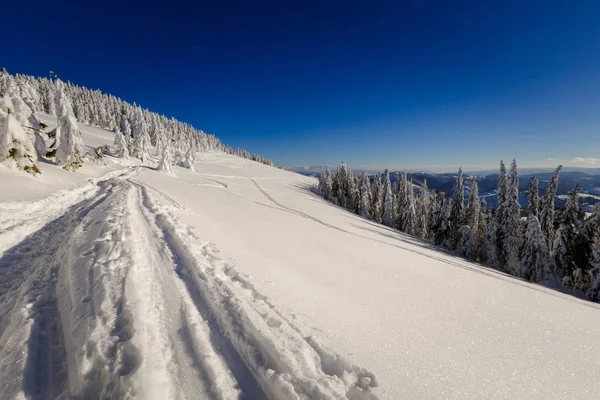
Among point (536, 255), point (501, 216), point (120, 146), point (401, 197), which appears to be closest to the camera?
point (536, 255)

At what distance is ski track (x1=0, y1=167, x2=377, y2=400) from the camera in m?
2.94

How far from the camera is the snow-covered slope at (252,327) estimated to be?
3.09 m

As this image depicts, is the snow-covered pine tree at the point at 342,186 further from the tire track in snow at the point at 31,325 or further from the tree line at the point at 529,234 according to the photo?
the tire track in snow at the point at 31,325

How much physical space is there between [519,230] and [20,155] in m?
45.6

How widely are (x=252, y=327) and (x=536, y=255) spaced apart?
32.1 metres

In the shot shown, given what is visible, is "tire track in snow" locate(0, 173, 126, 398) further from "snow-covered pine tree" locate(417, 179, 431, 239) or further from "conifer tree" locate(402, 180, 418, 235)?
"snow-covered pine tree" locate(417, 179, 431, 239)

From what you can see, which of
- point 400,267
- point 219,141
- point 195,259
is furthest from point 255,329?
point 219,141

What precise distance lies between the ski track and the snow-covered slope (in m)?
0.02

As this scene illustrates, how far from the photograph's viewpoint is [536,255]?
25031mm

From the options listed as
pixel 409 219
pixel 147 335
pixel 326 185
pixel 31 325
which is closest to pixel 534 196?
pixel 409 219

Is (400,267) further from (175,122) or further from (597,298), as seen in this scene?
(175,122)

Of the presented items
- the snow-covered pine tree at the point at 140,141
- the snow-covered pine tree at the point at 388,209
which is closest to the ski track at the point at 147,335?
the snow-covered pine tree at the point at 140,141

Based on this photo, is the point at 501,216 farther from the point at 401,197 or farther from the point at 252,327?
the point at 252,327

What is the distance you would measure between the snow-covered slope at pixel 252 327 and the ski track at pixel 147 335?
0.02 m
